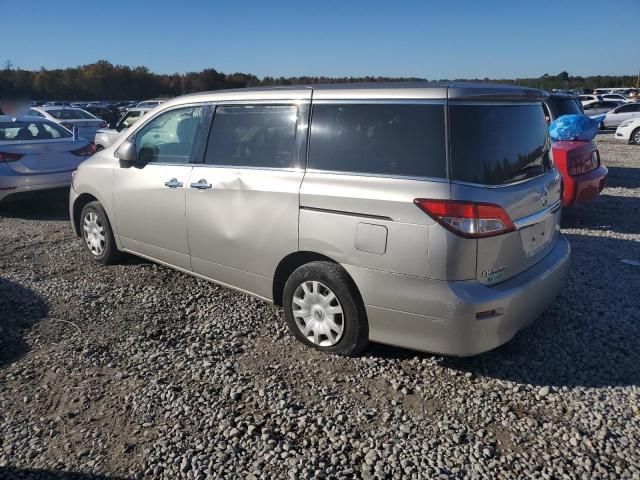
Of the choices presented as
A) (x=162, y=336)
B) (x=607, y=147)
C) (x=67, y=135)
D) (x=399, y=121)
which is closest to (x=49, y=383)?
(x=162, y=336)

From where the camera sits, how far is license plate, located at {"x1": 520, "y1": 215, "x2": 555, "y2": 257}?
10.9 ft

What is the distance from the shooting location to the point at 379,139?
11.0 ft

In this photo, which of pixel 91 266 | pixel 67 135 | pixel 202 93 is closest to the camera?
pixel 202 93

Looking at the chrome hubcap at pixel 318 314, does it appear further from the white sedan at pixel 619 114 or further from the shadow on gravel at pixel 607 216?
the white sedan at pixel 619 114

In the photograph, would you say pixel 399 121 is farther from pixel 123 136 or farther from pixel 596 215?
pixel 596 215

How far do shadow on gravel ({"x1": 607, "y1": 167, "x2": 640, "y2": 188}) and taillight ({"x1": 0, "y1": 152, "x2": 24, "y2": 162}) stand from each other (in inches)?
409

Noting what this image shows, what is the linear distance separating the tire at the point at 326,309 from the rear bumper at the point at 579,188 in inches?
183

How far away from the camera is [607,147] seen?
1783 centimetres

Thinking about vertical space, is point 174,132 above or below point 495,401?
above

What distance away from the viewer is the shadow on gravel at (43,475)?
256 cm

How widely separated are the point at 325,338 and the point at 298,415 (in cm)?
75

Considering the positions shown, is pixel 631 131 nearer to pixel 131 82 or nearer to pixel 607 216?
pixel 607 216

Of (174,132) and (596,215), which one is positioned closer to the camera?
(174,132)

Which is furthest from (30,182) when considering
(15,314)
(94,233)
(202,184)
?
(202,184)
